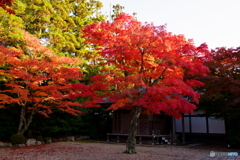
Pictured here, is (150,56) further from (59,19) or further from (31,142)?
(59,19)

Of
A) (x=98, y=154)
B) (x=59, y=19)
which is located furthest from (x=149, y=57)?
(x=59, y=19)

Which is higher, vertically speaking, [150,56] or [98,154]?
[150,56]

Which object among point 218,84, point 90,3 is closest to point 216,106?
point 218,84

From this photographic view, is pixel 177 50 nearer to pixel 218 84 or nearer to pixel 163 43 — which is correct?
pixel 163 43

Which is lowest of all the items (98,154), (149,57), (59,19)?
(98,154)

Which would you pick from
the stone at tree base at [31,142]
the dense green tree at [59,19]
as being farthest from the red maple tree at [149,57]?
the dense green tree at [59,19]

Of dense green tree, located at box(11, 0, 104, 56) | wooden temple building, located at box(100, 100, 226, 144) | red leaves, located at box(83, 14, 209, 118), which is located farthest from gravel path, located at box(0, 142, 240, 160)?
dense green tree, located at box(11, 0, 104, 56)

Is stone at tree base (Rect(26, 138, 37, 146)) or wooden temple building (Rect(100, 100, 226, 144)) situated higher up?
wooden temple building (Rect(100, 100, 226, 144))

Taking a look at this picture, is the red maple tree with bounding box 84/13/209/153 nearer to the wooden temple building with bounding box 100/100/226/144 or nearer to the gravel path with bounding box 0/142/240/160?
the gravel path with bounding box 0/142/240/160

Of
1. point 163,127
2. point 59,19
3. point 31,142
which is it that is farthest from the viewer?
point 59,19

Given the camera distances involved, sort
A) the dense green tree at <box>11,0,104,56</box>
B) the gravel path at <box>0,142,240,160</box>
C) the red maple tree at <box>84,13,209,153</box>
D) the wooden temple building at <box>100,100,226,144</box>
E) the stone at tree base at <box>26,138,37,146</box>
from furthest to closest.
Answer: the dense green tree at <box>11,0,104,56</box>
the wooden temple building at <box>100,100,226,144</box>
the stone at tree base at <box>26,138,37,146</box>
the gravel path at <box>0,142,240,160</box>
the red maple tree at <box>84,13,209,153</box>

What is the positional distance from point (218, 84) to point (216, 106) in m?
1.63

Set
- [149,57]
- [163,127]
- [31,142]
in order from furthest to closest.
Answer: [163,127] → [31,142] → [149,57]

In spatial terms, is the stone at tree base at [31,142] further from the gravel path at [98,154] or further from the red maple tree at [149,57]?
the red maple tree at [149,57]
